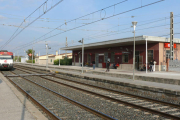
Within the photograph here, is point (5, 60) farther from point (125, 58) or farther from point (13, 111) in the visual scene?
point (13, 111)

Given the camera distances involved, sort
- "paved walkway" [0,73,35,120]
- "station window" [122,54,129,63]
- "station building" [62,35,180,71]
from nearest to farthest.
Answer: "paved walkway" [0,73,35,120] → "station building" [62,35,180,71] → "station window" [122,54,129,63]

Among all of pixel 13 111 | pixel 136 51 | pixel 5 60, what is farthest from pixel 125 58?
pixel 13 111

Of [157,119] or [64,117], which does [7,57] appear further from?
[157,119]

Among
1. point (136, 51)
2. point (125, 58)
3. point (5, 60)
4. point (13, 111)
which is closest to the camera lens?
point (13, 111)

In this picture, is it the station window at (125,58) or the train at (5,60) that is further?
the station window at (125,58)

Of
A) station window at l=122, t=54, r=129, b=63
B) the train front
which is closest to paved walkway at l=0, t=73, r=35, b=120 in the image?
the train front

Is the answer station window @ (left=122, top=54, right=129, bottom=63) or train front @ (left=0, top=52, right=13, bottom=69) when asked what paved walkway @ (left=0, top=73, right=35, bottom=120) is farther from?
station window @ (left=122, top=54, right=129, bottom=63)

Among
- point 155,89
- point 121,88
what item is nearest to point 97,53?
point 121,88

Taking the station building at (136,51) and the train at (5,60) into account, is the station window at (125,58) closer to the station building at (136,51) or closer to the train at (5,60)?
the station building at (136,51)

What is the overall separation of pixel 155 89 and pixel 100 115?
20.4 ft

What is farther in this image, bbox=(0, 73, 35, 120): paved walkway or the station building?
the station building

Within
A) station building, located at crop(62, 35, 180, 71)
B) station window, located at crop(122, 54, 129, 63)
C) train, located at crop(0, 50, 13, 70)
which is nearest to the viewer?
station building, located at crop(62, 35, 180, 71)

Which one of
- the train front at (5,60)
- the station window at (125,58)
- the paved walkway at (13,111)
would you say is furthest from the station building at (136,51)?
the paved walkway at (13,111)

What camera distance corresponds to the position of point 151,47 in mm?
25078
